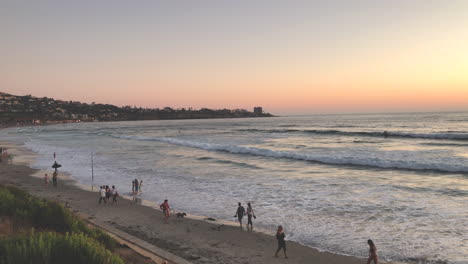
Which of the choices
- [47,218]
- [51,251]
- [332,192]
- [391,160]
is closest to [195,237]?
[47,218]

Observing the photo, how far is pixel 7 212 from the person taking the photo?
33.8 feet

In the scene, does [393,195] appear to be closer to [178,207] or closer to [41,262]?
[178,207]

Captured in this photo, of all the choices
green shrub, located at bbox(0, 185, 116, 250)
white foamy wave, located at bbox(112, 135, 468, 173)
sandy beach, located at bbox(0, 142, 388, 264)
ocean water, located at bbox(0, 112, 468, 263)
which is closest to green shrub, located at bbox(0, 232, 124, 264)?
green shrub, located at bbox(0, 185, 116, 250)

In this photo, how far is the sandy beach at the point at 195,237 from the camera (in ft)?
36.1

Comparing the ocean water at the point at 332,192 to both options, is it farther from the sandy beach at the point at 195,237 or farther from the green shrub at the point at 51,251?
the green shrub at the point at 51,251

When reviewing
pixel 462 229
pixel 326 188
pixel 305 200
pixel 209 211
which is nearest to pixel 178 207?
pixel 209 211

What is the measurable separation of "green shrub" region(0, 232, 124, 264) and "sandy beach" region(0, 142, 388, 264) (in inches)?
193

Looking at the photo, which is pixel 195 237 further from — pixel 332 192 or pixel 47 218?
pixel 332 192

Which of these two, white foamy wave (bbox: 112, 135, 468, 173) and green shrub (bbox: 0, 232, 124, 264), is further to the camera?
white foamy wave (bbox: 112, 135, 468, 173)

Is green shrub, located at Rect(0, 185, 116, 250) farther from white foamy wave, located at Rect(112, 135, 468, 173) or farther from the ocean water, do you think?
white foamy wave, located at Rect(112, 135, 468, 173)

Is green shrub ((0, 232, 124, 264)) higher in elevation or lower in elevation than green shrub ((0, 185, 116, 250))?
higher

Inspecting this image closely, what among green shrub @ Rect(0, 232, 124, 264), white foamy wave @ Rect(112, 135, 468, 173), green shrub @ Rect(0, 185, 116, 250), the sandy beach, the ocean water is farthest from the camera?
white foamy wave @ Rect(112, 135, 468, 173)

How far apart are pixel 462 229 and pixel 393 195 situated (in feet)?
20.2

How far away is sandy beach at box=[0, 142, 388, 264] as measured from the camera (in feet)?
36.1
